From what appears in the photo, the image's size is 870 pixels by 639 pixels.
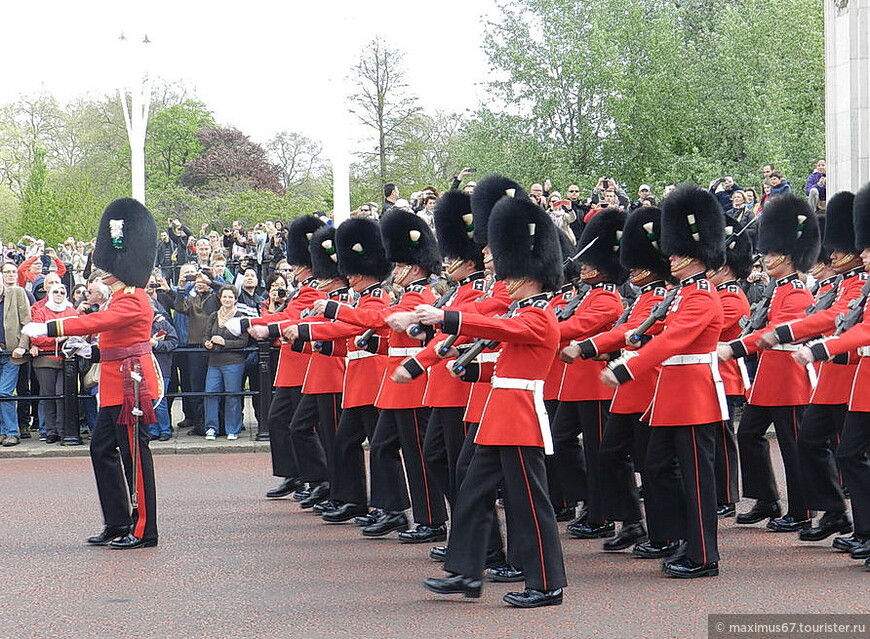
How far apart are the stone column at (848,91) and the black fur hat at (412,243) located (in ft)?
28.1

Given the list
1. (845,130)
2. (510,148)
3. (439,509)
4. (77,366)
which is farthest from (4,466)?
(510,148)

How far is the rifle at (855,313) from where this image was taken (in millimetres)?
6582

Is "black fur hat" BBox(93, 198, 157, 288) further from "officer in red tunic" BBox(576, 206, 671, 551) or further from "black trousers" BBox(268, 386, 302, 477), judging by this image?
"officer in red tunic" BBox(576, 206, 671, 551)

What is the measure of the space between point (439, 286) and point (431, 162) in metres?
28.3

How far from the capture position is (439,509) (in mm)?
7574

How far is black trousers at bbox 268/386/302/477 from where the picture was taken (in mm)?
9125

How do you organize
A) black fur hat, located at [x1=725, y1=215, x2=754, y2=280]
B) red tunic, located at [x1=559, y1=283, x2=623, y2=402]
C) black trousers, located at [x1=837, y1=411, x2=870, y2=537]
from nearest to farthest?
black trousers, located at [x1=837, y1=411, x2=870, y2=537], red tunic, located at [x1=559, y1=283, x2=623, y2=402], black fur hat, located at [x1=725, y1=215, x2=754, y2=280]

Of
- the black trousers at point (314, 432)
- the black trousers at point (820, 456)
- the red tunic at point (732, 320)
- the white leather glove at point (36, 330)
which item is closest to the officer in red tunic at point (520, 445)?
the red tunic at point (732, 320)

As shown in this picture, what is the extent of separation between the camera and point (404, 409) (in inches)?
297

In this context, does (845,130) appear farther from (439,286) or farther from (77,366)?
(77,366)

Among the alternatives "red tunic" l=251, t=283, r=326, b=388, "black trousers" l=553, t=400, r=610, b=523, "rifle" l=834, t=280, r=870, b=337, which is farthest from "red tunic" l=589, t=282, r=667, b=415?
"red tunic" l=251, t=283, r=326, b=388

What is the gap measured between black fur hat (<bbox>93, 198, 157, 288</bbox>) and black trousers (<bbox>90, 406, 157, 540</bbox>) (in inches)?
31.5

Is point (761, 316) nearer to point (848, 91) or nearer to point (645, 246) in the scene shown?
point (645, 246)

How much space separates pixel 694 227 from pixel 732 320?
108 centimetres
